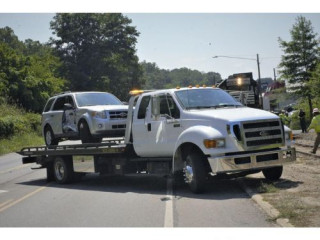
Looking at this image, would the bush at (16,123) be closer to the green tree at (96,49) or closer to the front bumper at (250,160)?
the green tree at (96,49)

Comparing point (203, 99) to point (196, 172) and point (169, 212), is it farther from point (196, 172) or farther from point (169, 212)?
point (169, 212)

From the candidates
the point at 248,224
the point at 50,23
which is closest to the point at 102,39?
the point at 50,23

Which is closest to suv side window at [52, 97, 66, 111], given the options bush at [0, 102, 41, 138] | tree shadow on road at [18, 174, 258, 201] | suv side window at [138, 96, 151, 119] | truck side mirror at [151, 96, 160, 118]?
tree shadow on road at [18, 174, 258, 201]

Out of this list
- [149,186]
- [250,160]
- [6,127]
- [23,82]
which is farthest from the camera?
[23,82]

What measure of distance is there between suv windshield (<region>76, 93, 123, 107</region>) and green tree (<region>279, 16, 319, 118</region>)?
3354 centimetres

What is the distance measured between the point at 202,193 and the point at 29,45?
16360 centimetres

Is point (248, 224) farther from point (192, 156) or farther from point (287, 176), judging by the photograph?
point (287, 176)

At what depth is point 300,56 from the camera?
1816 inches

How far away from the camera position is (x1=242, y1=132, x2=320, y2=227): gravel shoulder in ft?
24.7

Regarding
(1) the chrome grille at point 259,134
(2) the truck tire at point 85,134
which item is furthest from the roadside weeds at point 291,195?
(2) the truck tire at point 85,134

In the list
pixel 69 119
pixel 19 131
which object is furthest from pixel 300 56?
pixel 69 119

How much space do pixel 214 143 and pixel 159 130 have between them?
1.78 m

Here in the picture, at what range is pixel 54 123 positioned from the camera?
1578 centimetres

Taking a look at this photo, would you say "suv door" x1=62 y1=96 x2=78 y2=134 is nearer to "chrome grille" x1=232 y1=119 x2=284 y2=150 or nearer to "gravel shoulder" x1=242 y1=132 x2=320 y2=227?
"gravel shoulder" x1=242 y1=132 x2=320 y2=227
